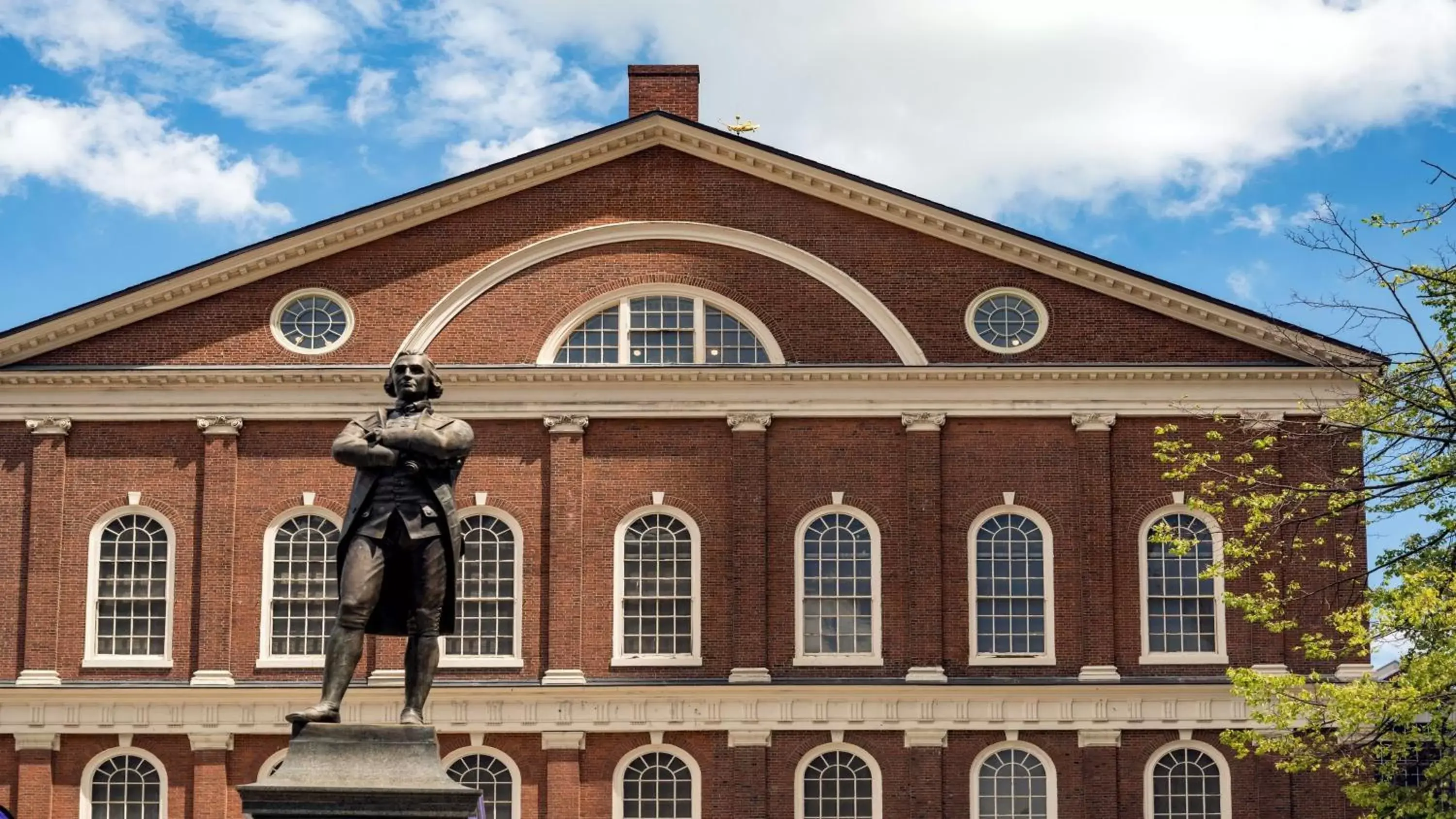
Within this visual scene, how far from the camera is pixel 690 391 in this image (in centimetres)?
3984

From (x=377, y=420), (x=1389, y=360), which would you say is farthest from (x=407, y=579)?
(x=1389, y=360)

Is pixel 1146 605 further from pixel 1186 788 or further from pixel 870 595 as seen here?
pixel 870 595

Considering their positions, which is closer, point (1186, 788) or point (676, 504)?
point (1186, 788)

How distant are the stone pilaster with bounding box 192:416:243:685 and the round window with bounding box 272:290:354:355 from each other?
1.79m

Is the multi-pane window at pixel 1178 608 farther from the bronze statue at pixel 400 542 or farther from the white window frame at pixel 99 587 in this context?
the bronze statue at pixel 400 542

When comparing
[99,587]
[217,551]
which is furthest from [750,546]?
[99,587]

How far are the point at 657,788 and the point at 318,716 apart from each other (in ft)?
80.2

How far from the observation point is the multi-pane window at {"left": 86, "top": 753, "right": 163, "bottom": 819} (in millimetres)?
38875

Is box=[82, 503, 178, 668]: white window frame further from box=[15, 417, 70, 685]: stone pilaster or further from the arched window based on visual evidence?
the arched window

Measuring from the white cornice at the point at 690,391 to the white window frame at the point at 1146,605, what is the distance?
73.5 inches

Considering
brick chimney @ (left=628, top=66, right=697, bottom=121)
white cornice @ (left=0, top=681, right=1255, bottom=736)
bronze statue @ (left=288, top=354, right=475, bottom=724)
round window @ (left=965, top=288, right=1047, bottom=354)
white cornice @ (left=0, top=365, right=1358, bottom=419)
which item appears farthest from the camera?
brick chimney @ (left=628, top=66, right=697, bottom=121)

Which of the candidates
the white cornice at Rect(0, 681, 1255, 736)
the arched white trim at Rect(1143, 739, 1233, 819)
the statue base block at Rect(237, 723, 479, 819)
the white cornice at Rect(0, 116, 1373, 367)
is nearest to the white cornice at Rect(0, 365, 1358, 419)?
the white cornice at Rect(0, 116, 1373, 367)

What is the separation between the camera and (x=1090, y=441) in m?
39.8

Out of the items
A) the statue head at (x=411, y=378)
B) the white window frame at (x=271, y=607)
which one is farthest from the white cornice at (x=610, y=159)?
the statue head at (x=411, y=378)
